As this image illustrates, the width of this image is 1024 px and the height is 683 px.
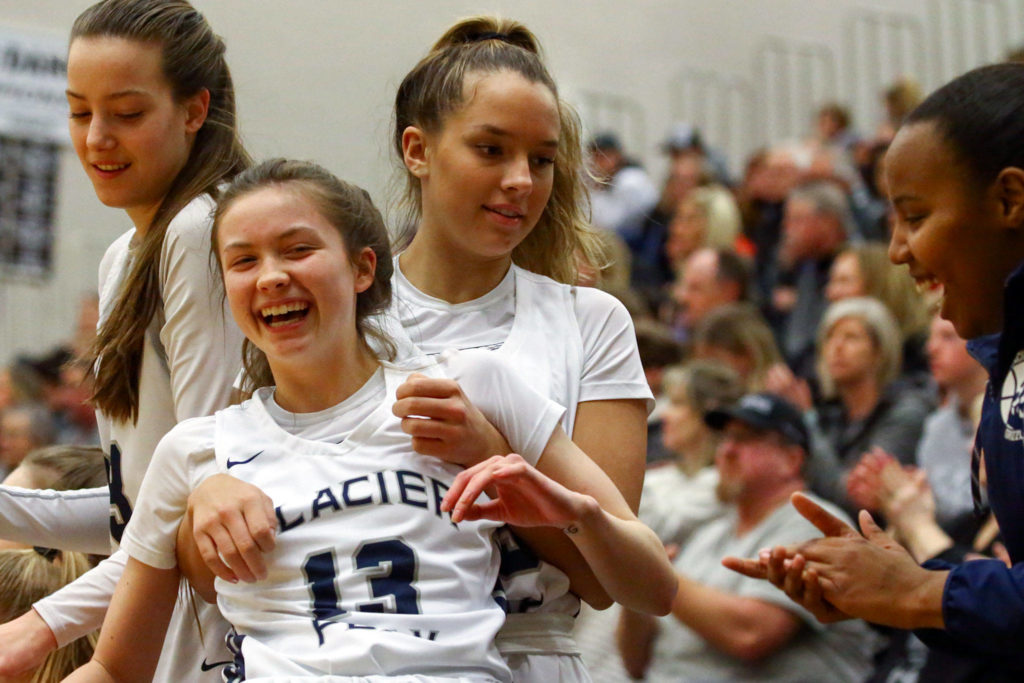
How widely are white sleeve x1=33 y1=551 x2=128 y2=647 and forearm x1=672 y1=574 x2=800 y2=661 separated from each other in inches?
70.8

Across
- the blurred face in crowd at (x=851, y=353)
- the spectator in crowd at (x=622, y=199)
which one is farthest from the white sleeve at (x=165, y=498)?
the spectator in crowd at (x=622, y=199)

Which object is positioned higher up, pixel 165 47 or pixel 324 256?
pixel 165 47

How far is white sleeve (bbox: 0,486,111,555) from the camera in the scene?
2.38 meters

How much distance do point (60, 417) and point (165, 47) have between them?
5765mm

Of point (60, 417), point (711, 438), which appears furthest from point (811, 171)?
point (60, 417)

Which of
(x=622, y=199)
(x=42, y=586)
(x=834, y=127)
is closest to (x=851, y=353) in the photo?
(x=42, y=586)

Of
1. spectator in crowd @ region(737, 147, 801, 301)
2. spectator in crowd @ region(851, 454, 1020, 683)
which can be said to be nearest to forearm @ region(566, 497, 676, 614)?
spectator in crowd @ region(851, 454, 1020, 683)

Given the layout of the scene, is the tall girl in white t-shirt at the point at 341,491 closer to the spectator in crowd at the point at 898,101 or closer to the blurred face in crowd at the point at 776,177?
the blurred face in crowd at the point at 776,177

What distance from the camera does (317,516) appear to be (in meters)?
1.83

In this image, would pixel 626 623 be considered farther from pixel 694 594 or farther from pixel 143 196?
pixel 143 196

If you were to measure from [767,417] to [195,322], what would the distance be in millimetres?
2119

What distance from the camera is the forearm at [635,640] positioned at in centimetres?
379

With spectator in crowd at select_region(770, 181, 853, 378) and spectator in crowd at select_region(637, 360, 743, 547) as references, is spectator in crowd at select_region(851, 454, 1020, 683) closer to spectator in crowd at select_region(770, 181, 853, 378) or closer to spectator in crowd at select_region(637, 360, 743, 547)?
spectator in crowd at select_region(637, 360, 743, 547)

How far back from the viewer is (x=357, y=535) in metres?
1.80
